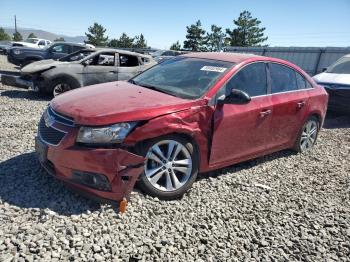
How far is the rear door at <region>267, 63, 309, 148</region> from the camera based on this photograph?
489 cm

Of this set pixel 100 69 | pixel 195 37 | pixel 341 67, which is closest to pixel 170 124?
pixel 100 69

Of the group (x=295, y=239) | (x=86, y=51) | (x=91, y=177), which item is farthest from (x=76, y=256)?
(x=86, y=51)

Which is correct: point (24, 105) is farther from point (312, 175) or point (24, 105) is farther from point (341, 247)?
point (341, 247)

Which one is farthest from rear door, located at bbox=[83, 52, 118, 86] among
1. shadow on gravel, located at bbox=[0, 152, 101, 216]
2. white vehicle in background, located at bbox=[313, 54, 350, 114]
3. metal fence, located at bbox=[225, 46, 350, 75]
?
metal fence, located at bbox=[225, 46, 350, 75]

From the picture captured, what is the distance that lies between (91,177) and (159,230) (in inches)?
32.7

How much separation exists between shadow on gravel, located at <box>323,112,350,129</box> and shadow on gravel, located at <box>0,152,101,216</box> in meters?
7.24

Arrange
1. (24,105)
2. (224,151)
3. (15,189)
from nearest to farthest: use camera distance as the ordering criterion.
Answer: (15,189)
(224,151)
(24,105)

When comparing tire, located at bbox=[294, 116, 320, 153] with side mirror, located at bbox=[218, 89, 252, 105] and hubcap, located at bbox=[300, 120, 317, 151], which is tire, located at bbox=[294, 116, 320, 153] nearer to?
hubcap, located at bbox=[300, 120, 317, 151]

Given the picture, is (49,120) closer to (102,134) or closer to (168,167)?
(102,134)

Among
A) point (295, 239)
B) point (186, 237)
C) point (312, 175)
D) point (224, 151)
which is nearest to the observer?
point (186, 237)

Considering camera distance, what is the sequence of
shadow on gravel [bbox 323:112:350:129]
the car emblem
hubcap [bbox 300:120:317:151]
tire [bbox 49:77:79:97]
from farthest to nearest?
tire [bbox 49:77:79:97] → shadow on gravel [bbox 323:112:350:129] → hubcap [bbox 300:120:317:151] → the car emblem

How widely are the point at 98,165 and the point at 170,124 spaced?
854mm

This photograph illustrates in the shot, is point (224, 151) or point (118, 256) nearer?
point (118, 256)

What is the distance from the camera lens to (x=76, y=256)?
2750 millimetres
